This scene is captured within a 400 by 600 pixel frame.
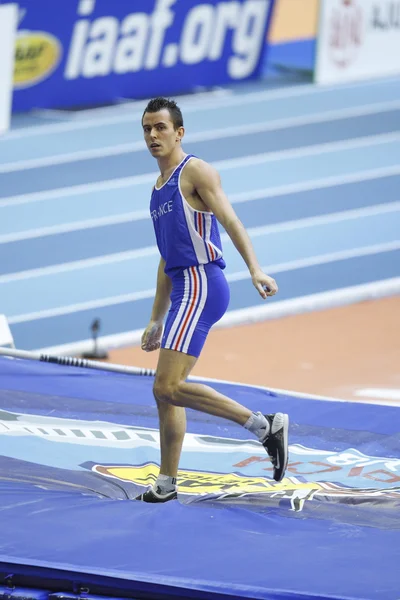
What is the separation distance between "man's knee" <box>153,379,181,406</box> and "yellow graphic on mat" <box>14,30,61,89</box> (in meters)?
7.76

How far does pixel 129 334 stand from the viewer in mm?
8188

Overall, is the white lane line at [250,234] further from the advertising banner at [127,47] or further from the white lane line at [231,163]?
the advertising banner at [127,47]

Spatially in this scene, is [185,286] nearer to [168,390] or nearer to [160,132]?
[168,390]

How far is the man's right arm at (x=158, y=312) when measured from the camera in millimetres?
4757

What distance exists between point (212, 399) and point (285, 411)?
131 centimetres

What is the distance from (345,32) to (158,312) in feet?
32.5

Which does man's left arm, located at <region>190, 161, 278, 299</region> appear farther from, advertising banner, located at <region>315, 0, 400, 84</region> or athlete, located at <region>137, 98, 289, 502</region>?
advertising banner, located at <region>315, 0, 400, 84</region>

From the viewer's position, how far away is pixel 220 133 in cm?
1222

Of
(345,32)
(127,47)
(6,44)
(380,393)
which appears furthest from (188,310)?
(345,32)

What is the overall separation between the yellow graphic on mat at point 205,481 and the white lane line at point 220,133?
6284mm

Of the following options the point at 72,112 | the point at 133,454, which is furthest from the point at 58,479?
the point at 72,112

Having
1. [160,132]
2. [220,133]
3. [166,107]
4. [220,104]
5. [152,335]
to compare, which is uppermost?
[220,104]

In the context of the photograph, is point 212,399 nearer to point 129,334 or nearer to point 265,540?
point 265,540

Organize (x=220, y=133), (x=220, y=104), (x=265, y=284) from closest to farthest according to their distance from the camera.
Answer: (x=265, y=284) < (x=220, y=133) < (x=220, y=104)
